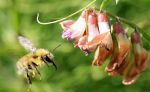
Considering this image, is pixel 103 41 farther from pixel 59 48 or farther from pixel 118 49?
pixel 59 48

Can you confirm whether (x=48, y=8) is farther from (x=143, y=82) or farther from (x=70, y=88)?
(x=143, y=82)

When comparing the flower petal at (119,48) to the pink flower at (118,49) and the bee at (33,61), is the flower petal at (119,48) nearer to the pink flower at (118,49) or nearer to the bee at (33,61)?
the pink flower at (118,49)

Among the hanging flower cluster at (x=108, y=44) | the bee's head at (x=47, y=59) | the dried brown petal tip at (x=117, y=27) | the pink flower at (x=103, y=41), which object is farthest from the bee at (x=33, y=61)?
the dried brown petal tip at (x=117, y=27)

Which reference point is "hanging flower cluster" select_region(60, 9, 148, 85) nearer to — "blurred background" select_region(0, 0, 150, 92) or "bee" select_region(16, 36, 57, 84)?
"bee" select_region(16, 36, 57, 84)

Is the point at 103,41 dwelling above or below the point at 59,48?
below

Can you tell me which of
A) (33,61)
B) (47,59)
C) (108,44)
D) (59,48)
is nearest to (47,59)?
(47,59)

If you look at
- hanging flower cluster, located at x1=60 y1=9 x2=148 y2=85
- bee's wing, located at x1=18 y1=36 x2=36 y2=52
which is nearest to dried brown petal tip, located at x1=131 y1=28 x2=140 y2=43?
hanging flower cluster, located at x1=60 y1=9 x2=148 y2=85
